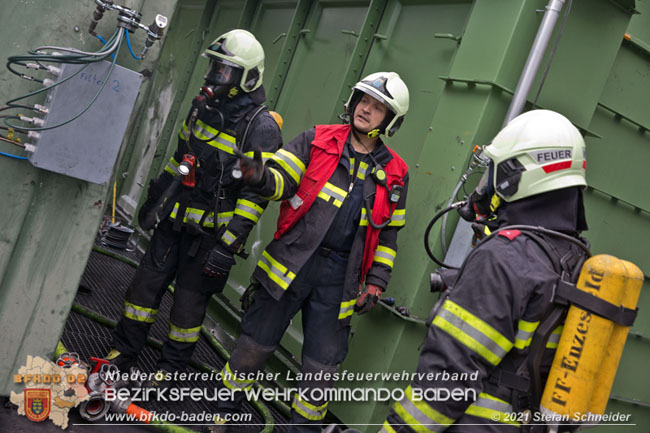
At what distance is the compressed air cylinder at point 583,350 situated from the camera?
6.44 feet

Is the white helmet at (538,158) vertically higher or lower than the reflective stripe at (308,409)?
higher

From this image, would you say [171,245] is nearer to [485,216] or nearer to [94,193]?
[94,193]

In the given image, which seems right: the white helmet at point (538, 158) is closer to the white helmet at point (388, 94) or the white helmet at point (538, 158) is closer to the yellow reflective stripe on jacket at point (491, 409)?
the yellow reflective stripe on jacket at point (491, 409)

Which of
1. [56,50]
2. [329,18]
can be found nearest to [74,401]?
[56,50]

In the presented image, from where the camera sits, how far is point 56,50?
2648 mm

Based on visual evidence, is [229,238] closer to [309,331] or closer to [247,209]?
[247,209]

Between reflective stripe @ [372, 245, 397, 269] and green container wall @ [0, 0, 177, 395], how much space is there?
155cm

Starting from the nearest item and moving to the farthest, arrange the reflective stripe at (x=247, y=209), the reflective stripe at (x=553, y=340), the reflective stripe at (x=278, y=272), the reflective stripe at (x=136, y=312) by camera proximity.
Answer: the reflective stripe at (x=553, y=340), the reflective stripe at (x=278, y=272), the reflective stripe at (x=247, y=209), the reflective stripe at (x=136, y=312)

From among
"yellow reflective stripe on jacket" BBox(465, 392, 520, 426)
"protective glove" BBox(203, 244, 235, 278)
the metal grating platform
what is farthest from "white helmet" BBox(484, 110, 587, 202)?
the metal grating platform

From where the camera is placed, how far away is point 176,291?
3.93 m

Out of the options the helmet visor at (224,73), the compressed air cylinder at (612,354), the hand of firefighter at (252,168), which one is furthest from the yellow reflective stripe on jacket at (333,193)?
the compressed air cylinder at (612,354)

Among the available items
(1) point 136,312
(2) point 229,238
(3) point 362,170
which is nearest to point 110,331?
(1) point 136,312

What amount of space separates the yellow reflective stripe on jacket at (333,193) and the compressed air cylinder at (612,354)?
1.70 metres

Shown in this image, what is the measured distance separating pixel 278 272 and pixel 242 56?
4.57 feet
